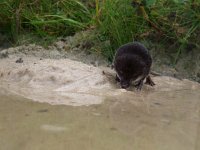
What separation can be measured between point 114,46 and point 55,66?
0.88 m

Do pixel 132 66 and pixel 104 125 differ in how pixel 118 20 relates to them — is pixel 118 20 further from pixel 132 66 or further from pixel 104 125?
pixel 104 125

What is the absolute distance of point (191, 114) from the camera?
3.85 metres

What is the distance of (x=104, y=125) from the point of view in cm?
342

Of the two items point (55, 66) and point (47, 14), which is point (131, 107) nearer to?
point (55, 66)

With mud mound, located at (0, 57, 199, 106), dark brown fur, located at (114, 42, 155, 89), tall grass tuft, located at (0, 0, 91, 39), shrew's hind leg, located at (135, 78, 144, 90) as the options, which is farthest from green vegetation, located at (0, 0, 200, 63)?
shrew's hind leg, located at (135, 78, 144, 90)

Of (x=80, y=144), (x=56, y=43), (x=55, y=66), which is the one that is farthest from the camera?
(x=56, y=43)

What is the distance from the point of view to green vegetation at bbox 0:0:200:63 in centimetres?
521

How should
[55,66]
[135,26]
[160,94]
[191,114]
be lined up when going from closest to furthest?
1. [191,114]
2. [160,94]
3. [55,66]
4. [135,26]

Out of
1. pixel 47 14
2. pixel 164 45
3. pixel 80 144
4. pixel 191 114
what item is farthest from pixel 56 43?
pixel 80 144

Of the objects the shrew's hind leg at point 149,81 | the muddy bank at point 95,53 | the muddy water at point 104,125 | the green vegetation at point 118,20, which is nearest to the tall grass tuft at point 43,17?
the green vegetation at point 118,20

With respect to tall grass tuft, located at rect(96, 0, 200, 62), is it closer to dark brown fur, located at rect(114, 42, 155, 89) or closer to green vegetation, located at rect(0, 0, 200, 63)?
green vegetation, located at rect(0, 0, 200, 63)

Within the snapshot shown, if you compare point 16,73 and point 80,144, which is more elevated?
point 80,144

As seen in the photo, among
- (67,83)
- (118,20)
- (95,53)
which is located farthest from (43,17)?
(67,83)

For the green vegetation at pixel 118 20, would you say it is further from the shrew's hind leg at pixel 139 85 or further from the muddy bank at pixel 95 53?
the shrew's hind leg at pixel 139 85
